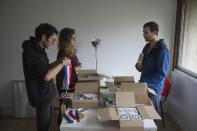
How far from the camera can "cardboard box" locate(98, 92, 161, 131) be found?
3.88ft

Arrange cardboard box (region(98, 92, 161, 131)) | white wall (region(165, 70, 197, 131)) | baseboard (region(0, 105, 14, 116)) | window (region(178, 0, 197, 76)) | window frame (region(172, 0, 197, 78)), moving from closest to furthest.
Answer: cardboard box (region(98, 92, 161, 131)) → white wall (region(165, 70, 197, 131)) → window (region(178, 0, 197, 76)) → window frame (region(172, 0, 197, 78)) → baseboard (region(0, 105, 14, 116))

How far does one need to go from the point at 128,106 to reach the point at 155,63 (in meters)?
0.69

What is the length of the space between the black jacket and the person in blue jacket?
1.03m

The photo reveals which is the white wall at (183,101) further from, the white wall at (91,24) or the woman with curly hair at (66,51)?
the woman with curly hair at (66,51)

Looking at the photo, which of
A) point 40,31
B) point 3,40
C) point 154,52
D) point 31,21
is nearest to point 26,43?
point 40,31

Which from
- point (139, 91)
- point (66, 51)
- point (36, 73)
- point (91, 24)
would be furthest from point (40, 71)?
point (91, 24)

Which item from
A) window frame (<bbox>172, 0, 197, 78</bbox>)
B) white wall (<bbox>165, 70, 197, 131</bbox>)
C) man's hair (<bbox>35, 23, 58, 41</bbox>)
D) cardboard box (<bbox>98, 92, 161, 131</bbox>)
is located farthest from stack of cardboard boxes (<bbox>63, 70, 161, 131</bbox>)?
window frame (<bbox>172, 0, 197, 78</bbox>)

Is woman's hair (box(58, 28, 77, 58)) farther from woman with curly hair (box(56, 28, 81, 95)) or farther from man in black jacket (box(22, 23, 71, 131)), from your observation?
man in black jacket (box(22, 23, 71, 131))

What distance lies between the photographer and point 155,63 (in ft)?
6.17

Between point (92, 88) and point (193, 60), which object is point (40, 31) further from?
point (193, 60)

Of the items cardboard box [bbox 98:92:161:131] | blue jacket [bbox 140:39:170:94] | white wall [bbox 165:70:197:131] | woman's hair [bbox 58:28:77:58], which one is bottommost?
white wall [bbox 165:70:197:131]

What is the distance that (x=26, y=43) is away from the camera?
58.9 inches

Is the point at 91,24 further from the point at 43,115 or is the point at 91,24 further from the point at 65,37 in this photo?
the point at 43,115

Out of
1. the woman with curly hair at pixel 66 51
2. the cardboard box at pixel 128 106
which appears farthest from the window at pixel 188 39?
the woman with curly hair at pixel 66 51
